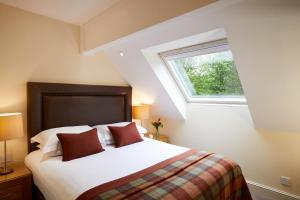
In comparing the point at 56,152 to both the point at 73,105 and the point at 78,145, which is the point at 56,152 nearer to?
the point at 78,145

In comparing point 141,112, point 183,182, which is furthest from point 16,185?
point 141,112

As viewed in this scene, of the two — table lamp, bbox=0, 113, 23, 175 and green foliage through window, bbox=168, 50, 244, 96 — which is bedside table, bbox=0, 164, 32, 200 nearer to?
table lamp, bbox=0, 113, 23, 175

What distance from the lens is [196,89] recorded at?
3225 mm

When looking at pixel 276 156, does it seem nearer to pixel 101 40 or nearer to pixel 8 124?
pixel 101 40

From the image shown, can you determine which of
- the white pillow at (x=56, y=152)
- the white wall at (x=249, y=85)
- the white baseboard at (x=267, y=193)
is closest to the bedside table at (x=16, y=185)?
the white pillow at (x=56, y=152)

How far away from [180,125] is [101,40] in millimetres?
2016

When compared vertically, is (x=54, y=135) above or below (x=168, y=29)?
below

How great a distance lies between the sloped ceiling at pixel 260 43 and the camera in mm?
1563

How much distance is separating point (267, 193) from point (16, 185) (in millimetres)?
2993

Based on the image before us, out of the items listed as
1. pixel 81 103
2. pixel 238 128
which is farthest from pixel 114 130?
pixel 238 128

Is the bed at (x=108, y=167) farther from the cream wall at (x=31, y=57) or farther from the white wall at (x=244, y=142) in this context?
the white wall at (x=244, y=142)

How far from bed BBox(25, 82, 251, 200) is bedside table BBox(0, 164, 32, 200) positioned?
2.8 inches

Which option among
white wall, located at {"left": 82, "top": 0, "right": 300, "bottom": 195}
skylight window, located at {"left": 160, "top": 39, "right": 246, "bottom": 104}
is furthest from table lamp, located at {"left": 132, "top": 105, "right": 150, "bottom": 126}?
skylight window, located at {"left": 160, "top": 39, "right": 246, "bottom": 104}

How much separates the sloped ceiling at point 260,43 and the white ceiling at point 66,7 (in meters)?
0.57
